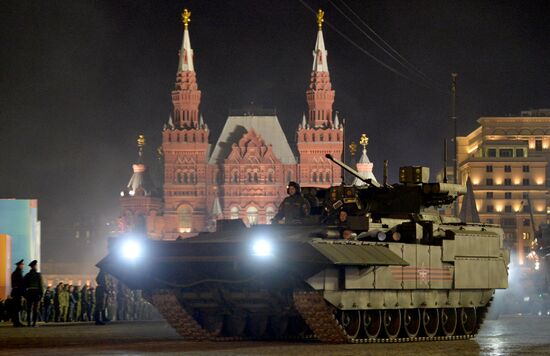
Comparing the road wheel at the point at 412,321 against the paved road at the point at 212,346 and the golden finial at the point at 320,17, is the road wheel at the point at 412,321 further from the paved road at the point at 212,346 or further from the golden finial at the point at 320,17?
Answer: the golden finial at the point at 320,17

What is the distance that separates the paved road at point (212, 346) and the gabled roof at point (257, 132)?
157307 mm

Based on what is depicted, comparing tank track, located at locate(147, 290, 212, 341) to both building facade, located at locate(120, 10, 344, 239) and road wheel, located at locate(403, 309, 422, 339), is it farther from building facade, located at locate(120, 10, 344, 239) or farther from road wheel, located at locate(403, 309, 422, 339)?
building facade, located at locate(120, 10, 344, 239)

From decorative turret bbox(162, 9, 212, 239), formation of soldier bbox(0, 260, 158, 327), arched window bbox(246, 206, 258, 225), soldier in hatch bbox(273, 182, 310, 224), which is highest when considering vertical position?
decorative turret bbox(162, 9, 212, 239)

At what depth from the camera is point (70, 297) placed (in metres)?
40.0

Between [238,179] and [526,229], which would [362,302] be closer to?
[526,229]

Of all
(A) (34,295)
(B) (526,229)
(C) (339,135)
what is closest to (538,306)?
(A) (34,295)

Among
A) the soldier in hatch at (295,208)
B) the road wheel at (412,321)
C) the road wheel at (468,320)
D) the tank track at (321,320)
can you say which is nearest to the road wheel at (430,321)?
the road wheel at (412,321)

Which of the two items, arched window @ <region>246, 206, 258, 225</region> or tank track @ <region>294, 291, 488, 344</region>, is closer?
tank track @ <region>294, 291, 488, 344</region>

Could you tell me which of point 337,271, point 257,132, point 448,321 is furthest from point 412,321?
point 257,132

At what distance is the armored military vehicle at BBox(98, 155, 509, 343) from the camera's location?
23.6 meters

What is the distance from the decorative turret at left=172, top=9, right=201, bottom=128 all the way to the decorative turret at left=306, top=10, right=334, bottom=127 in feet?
50.9

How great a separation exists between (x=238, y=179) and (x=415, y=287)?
157494 mm

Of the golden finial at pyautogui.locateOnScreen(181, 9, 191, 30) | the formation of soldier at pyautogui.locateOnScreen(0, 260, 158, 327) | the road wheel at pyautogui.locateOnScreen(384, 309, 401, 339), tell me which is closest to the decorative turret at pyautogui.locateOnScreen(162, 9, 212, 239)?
the golden finial at pyautogui.locateOnScreen(181, 9, 191, 30)

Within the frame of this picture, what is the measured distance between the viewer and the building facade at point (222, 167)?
7082 inches
